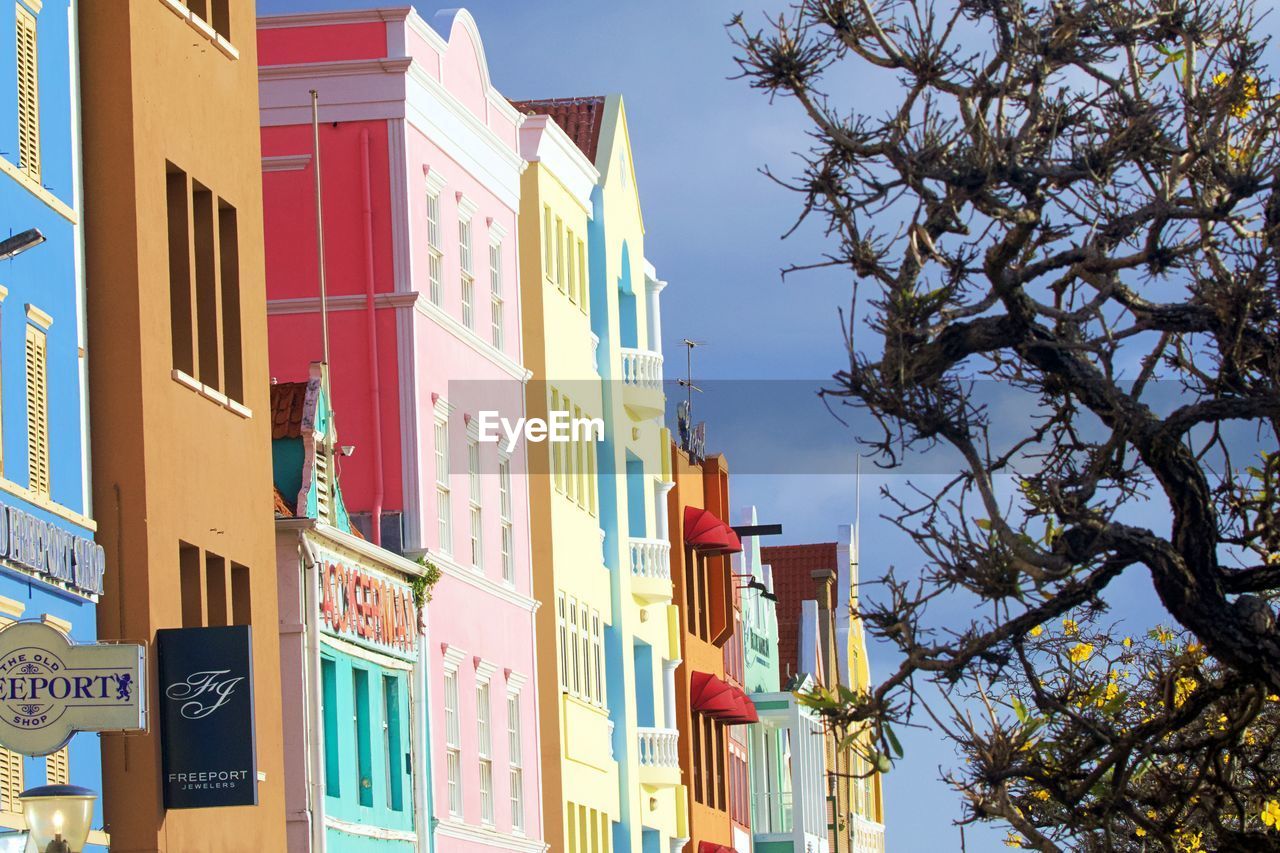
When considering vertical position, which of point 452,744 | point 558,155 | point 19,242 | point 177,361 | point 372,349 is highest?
point 558,155

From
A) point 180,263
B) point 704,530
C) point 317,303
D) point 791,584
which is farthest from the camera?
point 791,584

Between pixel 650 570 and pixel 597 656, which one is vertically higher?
pixel 650 570

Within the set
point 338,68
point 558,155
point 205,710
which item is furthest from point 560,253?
point 205,710

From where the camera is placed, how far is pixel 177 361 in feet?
76.5

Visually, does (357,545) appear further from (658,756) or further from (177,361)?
(658,756)

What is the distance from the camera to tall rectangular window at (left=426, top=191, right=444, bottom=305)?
32.3 meters

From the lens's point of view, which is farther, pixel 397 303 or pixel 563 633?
pixel 563 633

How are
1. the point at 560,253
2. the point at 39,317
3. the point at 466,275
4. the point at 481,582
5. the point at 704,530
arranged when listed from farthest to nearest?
the point at 704,530
the point at 560,253
the point at 466,275
the point at 481,582
the point at 39,317

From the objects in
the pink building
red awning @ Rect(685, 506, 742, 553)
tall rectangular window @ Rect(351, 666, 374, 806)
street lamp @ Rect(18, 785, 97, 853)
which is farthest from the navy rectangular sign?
red awning @ Rect(685, 506, 742, 553)

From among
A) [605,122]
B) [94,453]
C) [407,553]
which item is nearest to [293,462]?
[407,553]

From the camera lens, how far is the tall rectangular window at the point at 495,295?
35.4m

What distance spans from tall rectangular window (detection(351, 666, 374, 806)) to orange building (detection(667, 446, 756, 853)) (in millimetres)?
18093

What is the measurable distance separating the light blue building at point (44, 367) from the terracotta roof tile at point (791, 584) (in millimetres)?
42319

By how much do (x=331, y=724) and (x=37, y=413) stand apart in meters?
7.74
